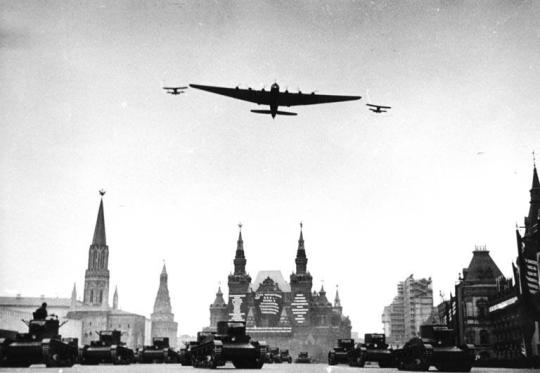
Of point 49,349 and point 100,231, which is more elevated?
point 100,231

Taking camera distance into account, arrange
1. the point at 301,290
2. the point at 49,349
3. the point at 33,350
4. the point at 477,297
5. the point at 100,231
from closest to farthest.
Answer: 1. the point at 33,350
2. the point at 49,349
3. the point at 477,297
4. the point at 301,290
5. the point at 100,231

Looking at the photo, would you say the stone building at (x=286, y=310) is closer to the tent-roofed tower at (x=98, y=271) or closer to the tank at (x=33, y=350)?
the tent-roofed tower at (x=98, y=271)

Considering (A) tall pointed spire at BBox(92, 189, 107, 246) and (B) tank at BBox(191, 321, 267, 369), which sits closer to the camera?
(B) tank at BBox(191, 321, 267, 369)

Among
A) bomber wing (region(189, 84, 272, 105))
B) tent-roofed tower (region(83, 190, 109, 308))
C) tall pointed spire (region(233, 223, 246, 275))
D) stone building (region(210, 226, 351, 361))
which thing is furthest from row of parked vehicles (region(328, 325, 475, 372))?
tent-roofed tower (region(83, 190, 109, 308))

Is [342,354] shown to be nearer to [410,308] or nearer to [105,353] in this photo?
[105,353]

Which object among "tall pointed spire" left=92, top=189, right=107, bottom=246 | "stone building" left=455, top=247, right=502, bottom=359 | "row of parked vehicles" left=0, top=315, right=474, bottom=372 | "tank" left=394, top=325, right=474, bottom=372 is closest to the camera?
"tank" left=394, top=325, right=474, bottom=372

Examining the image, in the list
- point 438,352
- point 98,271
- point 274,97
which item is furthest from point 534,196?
point 98,271

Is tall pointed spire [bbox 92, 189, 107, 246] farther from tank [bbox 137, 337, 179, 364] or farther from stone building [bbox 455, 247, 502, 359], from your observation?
tank [bbox 137, 337, 179, 364]
